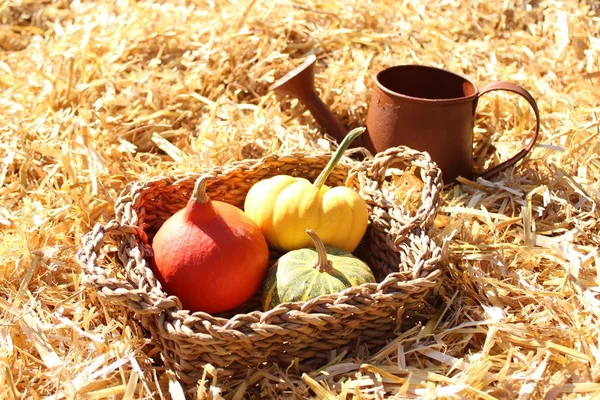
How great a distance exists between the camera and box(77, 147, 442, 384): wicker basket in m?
1.54

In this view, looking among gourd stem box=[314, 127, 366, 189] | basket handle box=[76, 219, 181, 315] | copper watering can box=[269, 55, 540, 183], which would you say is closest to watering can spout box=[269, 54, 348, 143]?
copper watering can box=[269, 55, 540, 183]

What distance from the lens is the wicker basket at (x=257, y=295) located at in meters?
1.54

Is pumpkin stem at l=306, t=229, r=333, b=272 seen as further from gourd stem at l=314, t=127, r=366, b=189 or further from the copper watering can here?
the copper watering can

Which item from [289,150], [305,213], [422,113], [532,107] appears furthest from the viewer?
[289,150]

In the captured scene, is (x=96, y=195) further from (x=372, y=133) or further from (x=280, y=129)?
(x=372, y=133)

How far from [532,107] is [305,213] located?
104 centimetres

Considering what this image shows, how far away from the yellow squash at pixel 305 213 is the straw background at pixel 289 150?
0.90 ft

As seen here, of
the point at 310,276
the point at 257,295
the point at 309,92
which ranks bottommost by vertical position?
the point at 257,295

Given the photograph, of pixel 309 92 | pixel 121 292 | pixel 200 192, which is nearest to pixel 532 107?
pixel 309 92

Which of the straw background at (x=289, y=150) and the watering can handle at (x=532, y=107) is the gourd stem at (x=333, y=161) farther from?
the watering can handle at (x=532, y=107)

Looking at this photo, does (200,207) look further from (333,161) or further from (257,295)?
(333,161)

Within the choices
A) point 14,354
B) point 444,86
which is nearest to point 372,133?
point 444,86

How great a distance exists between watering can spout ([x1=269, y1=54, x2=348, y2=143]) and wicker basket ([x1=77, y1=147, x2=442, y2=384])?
1.53 feet

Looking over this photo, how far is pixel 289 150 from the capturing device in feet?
8.34
